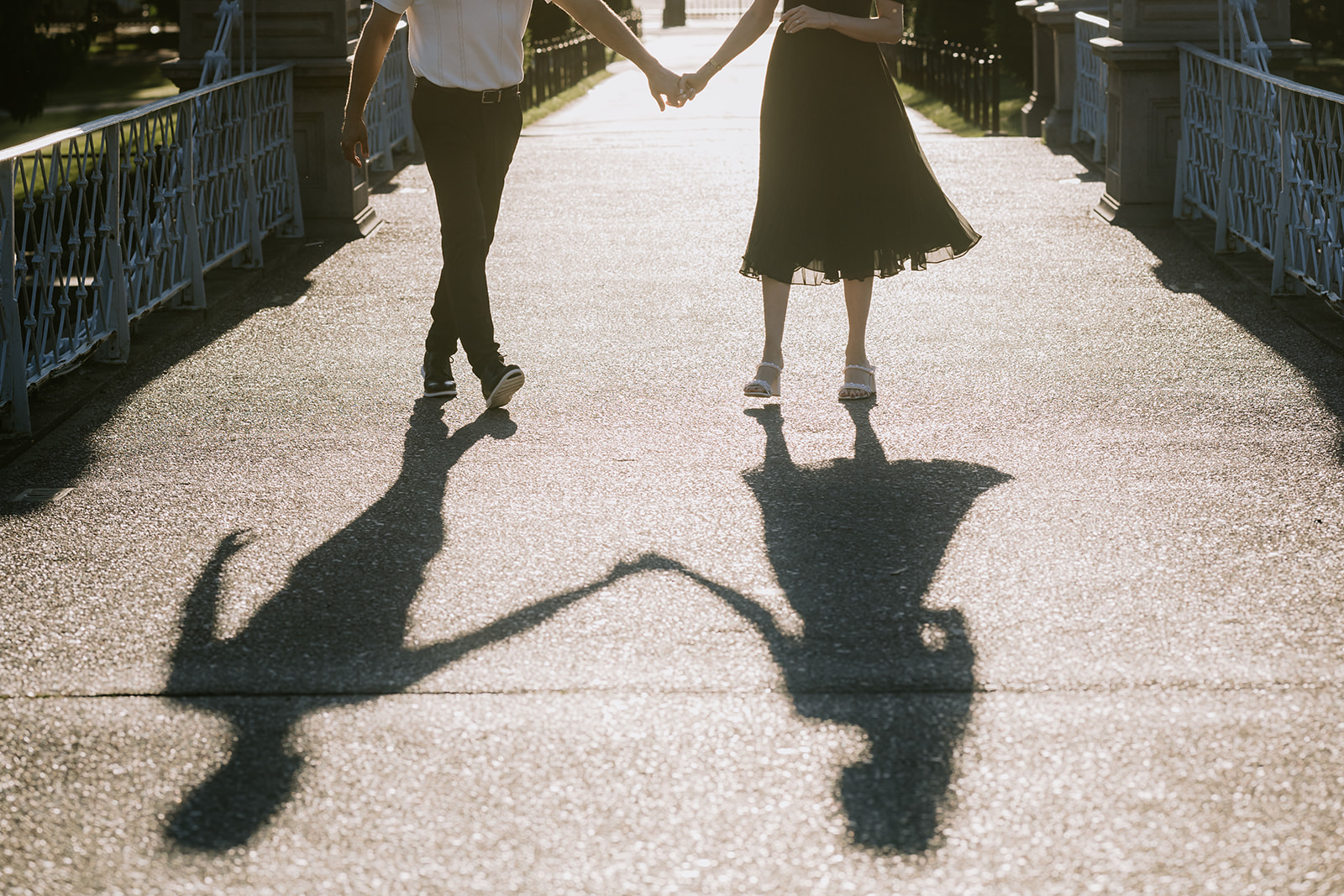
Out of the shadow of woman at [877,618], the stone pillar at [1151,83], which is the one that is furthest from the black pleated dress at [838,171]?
the stone pillar at [1151,83]

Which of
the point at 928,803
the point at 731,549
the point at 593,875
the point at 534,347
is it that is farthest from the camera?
the point at 534,347

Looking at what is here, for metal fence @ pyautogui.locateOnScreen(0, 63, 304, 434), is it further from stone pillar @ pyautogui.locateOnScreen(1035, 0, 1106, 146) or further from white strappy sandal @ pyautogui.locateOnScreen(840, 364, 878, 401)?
stone pillar @ pyautogui.locateOnScreen(1035, 0, 1106, 146)

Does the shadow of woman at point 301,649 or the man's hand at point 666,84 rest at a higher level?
the man's hand at point 666,84

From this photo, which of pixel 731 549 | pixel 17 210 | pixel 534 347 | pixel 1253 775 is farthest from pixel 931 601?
pixel 17 210

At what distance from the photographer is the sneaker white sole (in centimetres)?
615

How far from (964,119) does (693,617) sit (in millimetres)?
17190

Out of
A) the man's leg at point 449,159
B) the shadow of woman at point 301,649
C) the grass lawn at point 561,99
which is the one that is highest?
the man's leg at point 449,159

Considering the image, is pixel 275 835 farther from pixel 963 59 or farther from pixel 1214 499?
pixel 963 59

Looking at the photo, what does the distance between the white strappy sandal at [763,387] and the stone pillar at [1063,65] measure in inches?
354

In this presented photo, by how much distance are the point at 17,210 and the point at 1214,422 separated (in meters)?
9.09

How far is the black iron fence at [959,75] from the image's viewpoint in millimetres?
18422

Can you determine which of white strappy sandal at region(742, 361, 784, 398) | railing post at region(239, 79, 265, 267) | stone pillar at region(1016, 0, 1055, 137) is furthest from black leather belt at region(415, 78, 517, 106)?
stone pillar at region(1016, 0, 1055, 137)

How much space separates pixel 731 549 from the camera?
15.3 ft

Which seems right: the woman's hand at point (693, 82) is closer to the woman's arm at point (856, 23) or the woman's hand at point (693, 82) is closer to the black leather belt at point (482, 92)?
the woman's arm at point (856, 23)
